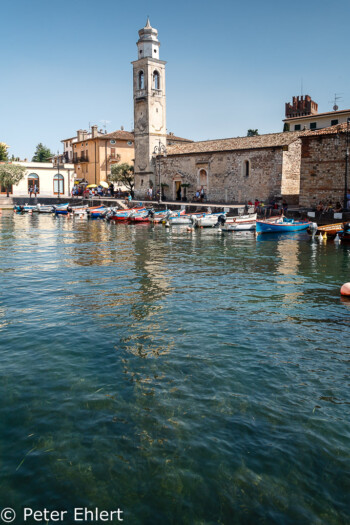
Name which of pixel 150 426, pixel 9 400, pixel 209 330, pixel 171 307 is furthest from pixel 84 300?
pixel 150 426

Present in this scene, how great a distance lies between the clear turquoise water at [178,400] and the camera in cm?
439

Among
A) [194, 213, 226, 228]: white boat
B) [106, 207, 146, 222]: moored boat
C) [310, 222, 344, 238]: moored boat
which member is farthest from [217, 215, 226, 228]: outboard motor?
[106, 207, 146, 222]: moored boat

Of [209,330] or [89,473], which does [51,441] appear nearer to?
[89,473]

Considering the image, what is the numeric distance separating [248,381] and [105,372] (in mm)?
2232

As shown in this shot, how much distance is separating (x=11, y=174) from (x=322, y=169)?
3977 cm

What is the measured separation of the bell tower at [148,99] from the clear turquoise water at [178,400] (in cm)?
3607

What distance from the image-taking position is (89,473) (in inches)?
183

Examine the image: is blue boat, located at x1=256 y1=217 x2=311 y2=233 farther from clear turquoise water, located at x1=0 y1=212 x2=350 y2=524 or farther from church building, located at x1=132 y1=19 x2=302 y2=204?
clear turquoise water, located at x1=0 y1=212 x2=350 y2=524

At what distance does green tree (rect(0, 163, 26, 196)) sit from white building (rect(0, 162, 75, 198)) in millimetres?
2518

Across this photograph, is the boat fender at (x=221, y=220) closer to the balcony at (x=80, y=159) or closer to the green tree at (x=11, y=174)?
the green tree at (x=11, y=174)

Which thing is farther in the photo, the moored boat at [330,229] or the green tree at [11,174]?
the green tree at [11,174]

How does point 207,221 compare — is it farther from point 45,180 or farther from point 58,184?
point 45,180

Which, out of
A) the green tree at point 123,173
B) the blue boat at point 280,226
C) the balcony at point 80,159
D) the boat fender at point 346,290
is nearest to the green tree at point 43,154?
the balcony at point 80,159

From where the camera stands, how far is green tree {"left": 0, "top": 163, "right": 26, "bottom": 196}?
181 feet
